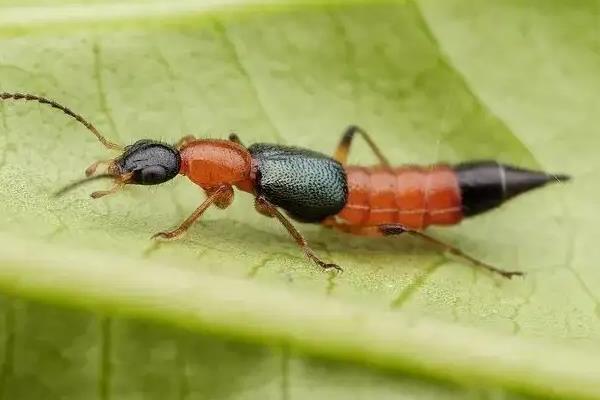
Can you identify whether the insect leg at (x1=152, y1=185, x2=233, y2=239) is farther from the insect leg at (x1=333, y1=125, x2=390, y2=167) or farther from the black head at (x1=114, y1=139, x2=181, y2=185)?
the insect leg at (x1=333, y1=125, x2=390, y2=167)

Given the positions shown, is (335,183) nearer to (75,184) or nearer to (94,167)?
(94,167)

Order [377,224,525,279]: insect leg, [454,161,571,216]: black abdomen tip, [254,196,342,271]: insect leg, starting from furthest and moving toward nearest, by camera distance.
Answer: [454,161,571,216]: black abdomen tip → [377,224,525,279]: insect leg → [254,196,342,271]: insect leg

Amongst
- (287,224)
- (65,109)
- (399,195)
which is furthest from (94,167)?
(399,195)

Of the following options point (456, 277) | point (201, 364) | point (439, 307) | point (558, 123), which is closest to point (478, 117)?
point (558, 123)

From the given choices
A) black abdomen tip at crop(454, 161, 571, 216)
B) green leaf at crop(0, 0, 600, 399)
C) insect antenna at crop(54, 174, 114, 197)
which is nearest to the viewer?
green leaf at crop(0, 0, 600, 399)

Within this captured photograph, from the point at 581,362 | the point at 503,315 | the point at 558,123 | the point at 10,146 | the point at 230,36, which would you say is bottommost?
the point at 581,362

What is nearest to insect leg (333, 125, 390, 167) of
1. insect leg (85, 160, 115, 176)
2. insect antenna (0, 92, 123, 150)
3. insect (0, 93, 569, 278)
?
insect (0, 93, 569, 278)

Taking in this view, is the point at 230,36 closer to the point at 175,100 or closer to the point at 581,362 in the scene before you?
the point at 175,100

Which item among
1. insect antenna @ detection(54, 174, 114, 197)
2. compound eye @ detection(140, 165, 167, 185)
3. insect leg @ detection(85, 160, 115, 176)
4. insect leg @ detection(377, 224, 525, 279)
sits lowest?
insect leg @ detection(377, 224, 525, 279)

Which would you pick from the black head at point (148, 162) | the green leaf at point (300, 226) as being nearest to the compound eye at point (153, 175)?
the black head at point (148, 162)
